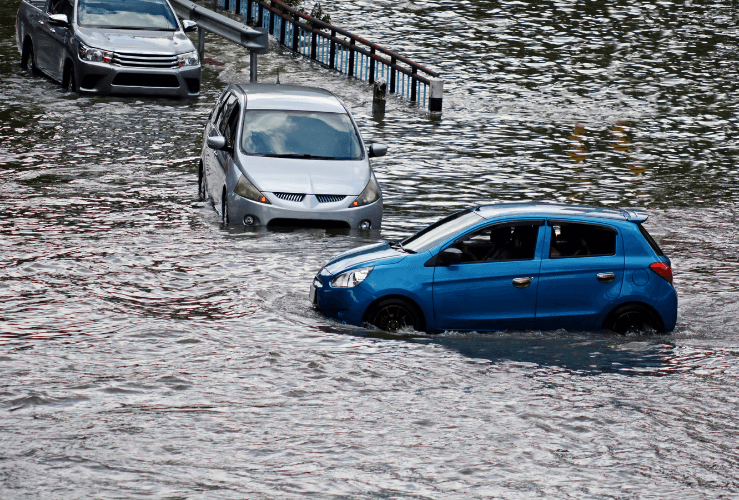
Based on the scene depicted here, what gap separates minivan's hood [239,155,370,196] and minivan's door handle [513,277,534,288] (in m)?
4.10

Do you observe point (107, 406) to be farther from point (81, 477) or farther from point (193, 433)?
point (81, 477)

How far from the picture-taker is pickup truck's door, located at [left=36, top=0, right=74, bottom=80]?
875 inches

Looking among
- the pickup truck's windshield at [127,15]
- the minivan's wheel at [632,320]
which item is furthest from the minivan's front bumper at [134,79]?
the minivan's wheel at [632,320]

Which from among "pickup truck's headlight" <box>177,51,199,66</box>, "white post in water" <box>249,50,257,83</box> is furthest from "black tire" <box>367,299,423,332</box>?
"white post in water" <box>249,50,257,83</box>

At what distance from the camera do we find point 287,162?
15016 mm

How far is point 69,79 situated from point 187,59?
2472 mm

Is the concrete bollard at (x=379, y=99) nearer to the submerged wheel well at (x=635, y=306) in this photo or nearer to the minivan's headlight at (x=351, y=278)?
the minivan's headlight at (x=351, y=278)

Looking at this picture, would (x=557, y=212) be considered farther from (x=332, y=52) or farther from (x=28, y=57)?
(x=332, y=52)

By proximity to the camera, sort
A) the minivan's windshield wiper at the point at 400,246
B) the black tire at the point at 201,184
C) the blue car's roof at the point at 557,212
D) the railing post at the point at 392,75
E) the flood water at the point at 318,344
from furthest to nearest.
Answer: the railing post at the point at 392,75
the black tire at the point at 201,184
the minivan's windshield wiper at the point at 400,246
the blue car's roof at the point at 557,212
the flood water at the point at 318,344

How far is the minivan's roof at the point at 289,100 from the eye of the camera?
1595 centimetres

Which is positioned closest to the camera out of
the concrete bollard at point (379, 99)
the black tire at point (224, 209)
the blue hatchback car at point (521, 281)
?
the blue hatchback car at point (521, 281)

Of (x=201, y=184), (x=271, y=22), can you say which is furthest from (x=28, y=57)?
(x=201, y=184)

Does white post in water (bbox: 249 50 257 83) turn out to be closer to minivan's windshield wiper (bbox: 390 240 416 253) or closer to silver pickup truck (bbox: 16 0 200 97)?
silver pickup truck (bbox: 16 0 200 97)

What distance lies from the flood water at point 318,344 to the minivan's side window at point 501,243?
76 centimetres
